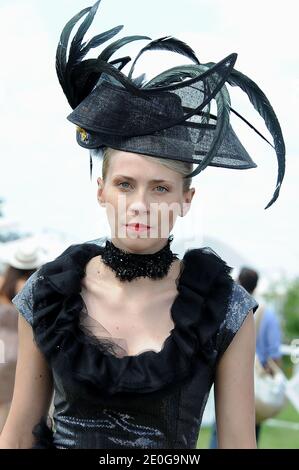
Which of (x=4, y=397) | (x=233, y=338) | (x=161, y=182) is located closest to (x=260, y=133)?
(x=161, y=182)

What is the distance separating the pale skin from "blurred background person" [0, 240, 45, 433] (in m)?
2.49

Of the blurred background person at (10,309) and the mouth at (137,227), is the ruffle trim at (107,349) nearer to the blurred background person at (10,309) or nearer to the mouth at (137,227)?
the mouth at (137,227)

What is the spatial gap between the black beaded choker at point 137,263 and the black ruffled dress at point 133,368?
89 millimetres

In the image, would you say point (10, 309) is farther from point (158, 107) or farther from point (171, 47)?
point (158, 107)

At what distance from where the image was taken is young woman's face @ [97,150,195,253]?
267 cm

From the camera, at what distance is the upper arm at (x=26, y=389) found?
2826 mm

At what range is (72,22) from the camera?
9.34 feet

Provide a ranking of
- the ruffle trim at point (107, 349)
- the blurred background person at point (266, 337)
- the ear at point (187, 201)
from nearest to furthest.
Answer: the ruffle trim at point (107, 349) → the ear at point (187, 201) → the blurred background person at point (266, 337)

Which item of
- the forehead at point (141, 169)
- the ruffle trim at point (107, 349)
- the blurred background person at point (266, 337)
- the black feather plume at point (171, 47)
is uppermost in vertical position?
the black feather plume at point (171, 47)

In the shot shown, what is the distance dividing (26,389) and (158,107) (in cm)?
101

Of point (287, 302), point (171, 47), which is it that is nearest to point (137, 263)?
point (171, 47)

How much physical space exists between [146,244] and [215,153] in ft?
1.17

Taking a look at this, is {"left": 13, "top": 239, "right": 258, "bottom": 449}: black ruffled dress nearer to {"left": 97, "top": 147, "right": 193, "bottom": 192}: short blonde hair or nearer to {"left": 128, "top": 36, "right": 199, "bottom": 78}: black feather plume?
{"left": 97, "top": 147, "right": 193, "bottom": 192}: short blonde hair

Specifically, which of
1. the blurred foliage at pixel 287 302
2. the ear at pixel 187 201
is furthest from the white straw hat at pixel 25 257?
the blurred foliage at pixel 287 302
